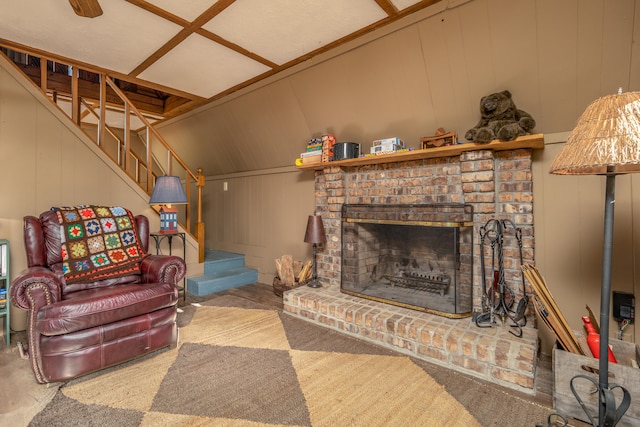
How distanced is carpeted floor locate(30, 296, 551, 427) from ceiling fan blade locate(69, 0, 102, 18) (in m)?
2.35

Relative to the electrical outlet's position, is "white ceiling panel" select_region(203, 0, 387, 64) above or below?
above

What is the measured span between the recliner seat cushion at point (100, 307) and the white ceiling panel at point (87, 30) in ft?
6.68

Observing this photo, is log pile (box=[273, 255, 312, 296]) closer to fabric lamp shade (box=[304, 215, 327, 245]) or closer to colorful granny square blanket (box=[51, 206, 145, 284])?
fabric lamp shade (box=[304, 215, 327, 245])

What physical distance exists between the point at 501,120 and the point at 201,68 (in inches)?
115

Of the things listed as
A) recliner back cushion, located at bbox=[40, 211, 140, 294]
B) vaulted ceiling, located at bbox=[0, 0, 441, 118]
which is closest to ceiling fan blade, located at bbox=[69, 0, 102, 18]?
vaulted ceiling, located at bbox=[0, 0, 441, 118]

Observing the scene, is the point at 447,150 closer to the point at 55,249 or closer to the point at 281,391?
the point at 281,391

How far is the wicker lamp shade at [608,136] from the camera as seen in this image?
1.09 meters

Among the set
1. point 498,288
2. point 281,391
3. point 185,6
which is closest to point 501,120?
point 498,288

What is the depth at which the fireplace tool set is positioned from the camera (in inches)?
87.0

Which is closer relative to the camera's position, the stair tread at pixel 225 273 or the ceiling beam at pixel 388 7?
the ceiling beam at pixel 388 7

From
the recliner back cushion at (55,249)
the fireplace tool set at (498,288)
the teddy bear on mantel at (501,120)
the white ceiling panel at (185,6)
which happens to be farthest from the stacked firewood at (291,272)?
the white ceiling panel at (185,6)

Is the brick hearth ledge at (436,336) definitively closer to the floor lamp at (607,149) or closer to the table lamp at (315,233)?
the table lamp at (315,233)

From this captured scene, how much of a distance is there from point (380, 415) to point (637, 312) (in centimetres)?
177

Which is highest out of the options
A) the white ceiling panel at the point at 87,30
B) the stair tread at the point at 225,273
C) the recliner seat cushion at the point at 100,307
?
the white ceiling panel at the point at 87,30
